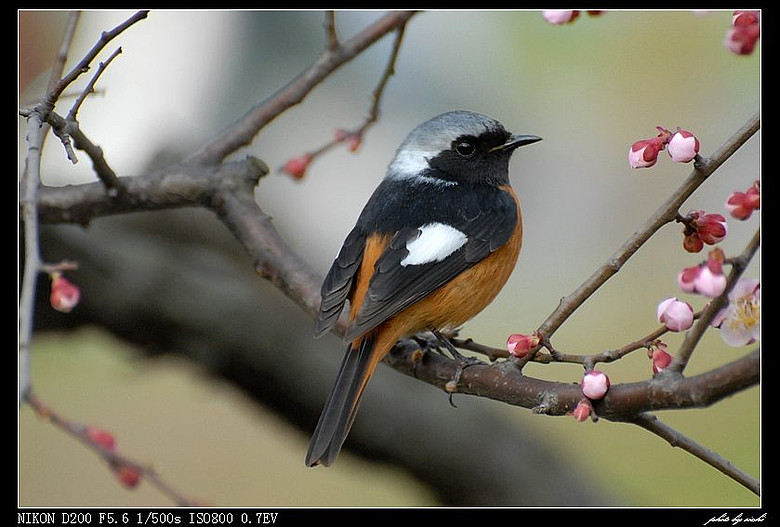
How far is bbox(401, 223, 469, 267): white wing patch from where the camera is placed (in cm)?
296

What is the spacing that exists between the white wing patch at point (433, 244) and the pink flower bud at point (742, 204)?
1.31 meters

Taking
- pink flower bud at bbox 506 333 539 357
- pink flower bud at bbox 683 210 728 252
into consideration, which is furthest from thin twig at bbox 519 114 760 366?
→ pink flower bud at bbox 683 210 728 252

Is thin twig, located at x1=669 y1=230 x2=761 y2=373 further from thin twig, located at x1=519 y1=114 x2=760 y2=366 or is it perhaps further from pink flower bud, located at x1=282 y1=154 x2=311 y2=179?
pink flower bud, located at x1=282 y1=154 x2=311 y2=179

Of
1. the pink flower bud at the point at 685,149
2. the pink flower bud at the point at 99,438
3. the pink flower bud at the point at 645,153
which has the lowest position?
the pink flower bud at the point at 99,438

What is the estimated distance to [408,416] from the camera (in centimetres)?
368

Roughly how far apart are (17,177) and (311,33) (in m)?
2.93

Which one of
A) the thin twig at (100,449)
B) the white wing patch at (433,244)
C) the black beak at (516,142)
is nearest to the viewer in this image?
the thin twig at (100,449)

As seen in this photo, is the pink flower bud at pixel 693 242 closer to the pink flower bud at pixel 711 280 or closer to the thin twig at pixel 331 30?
the pink flower bud at pixel 711 280

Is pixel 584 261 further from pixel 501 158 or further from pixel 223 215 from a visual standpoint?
pixel 223 215

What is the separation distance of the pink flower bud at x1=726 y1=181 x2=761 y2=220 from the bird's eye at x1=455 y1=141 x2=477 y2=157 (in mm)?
1811

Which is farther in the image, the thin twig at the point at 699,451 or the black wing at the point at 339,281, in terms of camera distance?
the black wing at the point at 339,281

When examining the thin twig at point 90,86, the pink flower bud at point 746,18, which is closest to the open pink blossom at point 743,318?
Answer: the pink flower bud at point 746,18

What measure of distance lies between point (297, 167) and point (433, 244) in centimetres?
58

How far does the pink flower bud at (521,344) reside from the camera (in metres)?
2.04
